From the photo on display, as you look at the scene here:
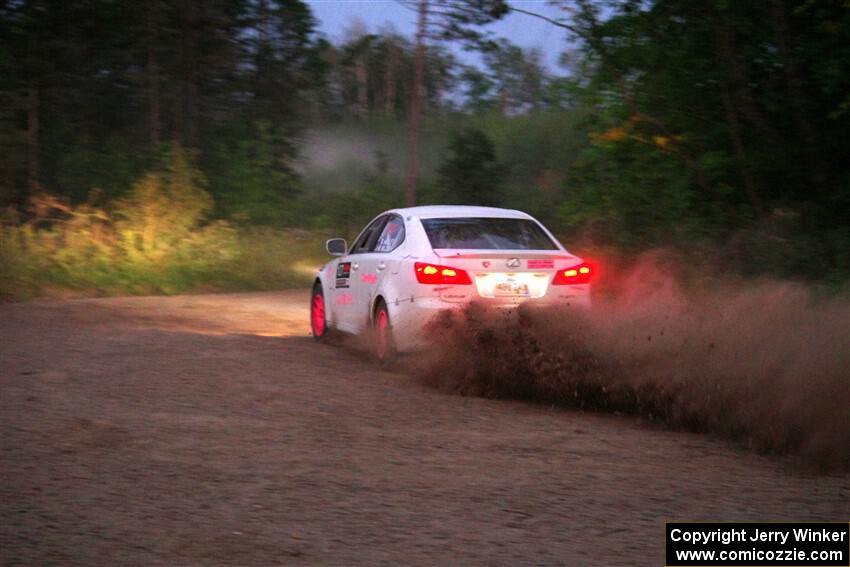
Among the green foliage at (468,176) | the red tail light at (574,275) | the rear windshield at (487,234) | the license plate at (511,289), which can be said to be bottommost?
the license plate at (511,289)

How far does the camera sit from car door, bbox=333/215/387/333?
12.0 meters

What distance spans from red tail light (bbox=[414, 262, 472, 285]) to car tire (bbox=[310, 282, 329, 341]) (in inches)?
128

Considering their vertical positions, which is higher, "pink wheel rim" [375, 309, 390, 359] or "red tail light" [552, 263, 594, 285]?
"red tail light" [552, 263, 594, 285]

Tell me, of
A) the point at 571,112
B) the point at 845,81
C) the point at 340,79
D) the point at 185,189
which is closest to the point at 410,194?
the point at 185,189

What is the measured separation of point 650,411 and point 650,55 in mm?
12091

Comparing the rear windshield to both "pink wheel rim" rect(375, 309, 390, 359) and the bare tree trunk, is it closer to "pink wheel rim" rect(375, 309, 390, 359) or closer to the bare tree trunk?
"pink wheel rim" rect(375, 309, 390, 359)

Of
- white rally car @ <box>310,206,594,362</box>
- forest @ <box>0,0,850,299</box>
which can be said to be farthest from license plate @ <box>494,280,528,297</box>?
forest @ <box>0,0,850,299</box>

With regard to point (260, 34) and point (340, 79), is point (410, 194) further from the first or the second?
point (340, 79)

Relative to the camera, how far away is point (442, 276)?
33.8ft

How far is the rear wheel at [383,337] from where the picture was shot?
10945mm

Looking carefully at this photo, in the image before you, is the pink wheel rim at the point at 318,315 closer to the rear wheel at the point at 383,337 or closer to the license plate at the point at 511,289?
the rear wheel at the point at 383,337

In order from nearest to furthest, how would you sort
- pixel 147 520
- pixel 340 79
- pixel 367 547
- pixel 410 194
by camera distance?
pixel 367 547, pixel 147 520, pixel 410 194, pixel 340 79

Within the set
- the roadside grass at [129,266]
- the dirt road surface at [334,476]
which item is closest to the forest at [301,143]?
the roadside grass at [129,266]

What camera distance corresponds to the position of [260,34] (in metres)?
46.3
